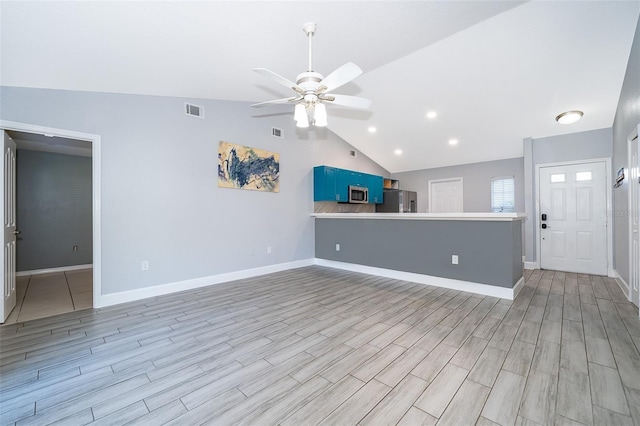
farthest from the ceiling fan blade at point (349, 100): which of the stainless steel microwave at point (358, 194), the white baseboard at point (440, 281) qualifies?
the stainless steel microwave at point (358, 194)

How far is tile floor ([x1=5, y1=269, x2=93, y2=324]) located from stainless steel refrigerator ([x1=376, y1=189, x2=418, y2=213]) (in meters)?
6.16

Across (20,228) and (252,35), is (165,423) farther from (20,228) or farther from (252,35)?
(20,228)

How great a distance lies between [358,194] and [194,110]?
3826 millimetres

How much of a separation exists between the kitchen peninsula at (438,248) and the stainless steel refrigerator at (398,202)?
216cm

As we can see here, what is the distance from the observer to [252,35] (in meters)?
2.54

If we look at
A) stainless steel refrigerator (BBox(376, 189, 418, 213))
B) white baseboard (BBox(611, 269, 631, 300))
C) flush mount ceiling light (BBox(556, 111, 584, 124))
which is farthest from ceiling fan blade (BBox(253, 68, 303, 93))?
stainless steel refrigerator (BBox(376, 189, 418, 213))

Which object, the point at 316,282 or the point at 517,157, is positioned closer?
the point at 316,282

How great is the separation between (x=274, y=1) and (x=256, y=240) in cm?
355

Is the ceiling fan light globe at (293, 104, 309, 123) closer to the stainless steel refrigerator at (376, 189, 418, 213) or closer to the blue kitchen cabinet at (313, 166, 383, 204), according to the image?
the blue kitchen cabinet at (313, 166, 383, 204)

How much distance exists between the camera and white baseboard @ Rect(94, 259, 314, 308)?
3.25 m

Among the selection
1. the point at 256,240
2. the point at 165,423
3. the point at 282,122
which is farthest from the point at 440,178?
the point at 165,423

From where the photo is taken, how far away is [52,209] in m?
5.25

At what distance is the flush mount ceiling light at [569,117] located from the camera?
4113 mm

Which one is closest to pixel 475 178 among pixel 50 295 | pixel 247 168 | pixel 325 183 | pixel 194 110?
pixel 325 183
